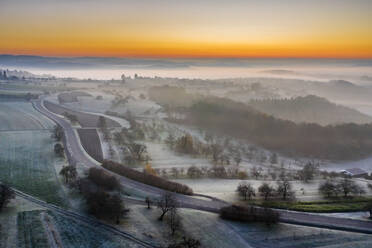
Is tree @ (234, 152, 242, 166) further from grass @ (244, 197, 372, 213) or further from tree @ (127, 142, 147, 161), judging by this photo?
grass @ (244, 197, 372, 213)

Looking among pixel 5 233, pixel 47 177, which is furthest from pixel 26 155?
pixel 5 233

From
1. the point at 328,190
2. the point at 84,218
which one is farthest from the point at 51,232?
the point at 328,190

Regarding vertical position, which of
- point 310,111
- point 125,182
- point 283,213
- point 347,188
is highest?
point 310,111

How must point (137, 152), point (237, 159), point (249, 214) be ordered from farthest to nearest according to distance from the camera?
point (237, 159), point (137, 152), point (249, 214)

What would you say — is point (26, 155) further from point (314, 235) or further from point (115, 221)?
point (314, 235)

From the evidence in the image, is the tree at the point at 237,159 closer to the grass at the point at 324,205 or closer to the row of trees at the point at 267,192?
the row of trees at the point at 267,192

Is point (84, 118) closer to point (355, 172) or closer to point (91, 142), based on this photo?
point (91, 142)

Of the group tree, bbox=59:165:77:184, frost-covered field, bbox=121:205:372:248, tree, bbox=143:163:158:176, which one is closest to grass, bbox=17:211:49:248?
frost-covered field, bbox=121:205:372:248
